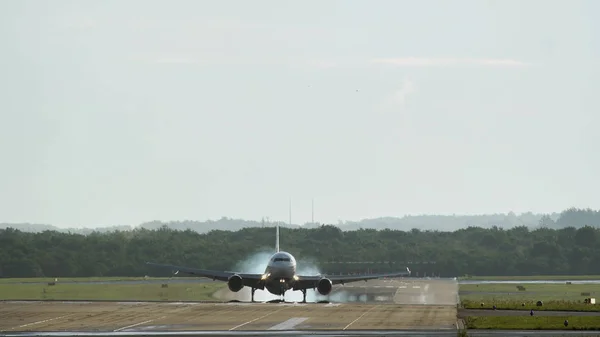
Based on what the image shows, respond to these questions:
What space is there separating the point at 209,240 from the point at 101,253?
83.4 feet

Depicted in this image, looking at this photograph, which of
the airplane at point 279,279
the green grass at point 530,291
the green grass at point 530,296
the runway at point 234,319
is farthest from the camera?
the green grass at point 530,291

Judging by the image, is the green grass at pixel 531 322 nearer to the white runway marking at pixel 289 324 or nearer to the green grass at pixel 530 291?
the white runway marking at pixel 289 324

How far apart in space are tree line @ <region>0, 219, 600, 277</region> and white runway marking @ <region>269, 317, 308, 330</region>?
248ft

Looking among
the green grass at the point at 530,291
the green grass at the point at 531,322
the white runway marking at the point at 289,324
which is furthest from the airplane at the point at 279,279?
the green grass at the point at 531,322

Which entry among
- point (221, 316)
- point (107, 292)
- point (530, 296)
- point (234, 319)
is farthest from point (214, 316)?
point (530, 296)

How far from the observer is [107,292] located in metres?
117

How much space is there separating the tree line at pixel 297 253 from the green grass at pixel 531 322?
7975 centimetres

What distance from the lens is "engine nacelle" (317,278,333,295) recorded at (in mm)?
111312

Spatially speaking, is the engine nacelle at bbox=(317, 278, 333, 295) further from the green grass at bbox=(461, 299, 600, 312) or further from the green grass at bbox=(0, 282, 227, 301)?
the green grass at bbox=(461, 299, 600, 312)

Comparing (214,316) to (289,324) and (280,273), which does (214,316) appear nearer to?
(289,324)

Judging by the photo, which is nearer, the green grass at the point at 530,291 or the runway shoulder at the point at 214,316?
the runway shoulder at the point at 214,316

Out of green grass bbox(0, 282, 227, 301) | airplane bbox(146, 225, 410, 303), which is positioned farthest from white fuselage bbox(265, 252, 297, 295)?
green grass bbox(0, 282, 227, 301)

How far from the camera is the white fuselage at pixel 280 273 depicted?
4259 inches

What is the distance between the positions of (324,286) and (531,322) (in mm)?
37718
